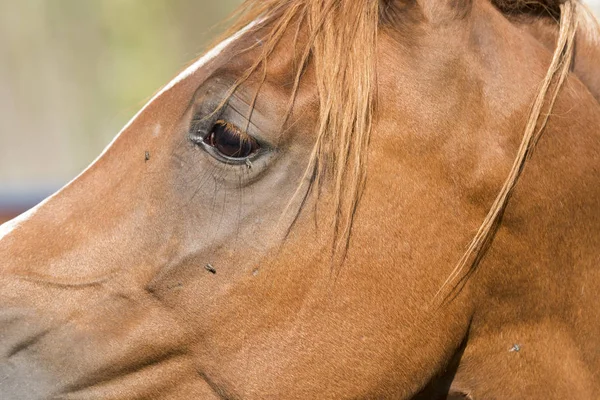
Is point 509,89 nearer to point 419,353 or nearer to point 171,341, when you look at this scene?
point 419,353

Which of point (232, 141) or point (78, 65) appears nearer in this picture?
point (232, 141)

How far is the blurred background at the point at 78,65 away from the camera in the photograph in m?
10.7

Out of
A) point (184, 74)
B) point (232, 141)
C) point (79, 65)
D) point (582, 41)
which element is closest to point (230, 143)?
point (232, 141)

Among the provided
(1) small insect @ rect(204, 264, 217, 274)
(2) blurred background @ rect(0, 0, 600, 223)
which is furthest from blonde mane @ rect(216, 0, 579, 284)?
(2) blurred background @ rect(0, 0, 600, 223)

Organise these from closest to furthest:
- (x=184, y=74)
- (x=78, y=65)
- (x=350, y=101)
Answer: (x=350, y=101) < (x=184, y=74) < (x=78, y=65)

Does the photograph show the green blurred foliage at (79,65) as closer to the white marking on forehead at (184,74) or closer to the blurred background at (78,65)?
the blurred background at (78,65)

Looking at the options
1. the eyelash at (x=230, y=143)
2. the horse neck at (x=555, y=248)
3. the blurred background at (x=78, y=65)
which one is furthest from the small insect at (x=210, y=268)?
the blurred background at (x=78, y=65)

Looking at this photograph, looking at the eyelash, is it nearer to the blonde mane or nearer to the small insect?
the blonde mane

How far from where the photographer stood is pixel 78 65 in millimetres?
11289

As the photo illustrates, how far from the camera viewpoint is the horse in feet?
5.49

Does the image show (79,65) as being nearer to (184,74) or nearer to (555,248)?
(184,74)

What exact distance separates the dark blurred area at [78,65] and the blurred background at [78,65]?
0.05 feet

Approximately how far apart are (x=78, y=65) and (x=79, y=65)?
2cm

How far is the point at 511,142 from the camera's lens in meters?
1.68
